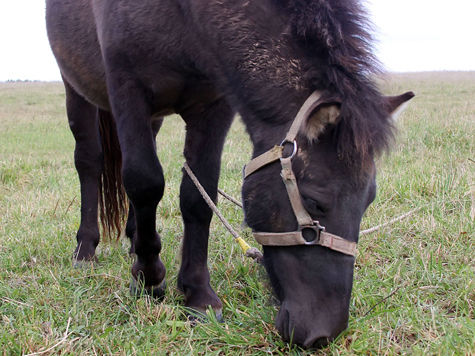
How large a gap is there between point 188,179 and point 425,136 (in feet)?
14.5

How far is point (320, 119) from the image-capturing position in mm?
1785

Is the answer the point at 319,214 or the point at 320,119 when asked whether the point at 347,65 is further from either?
the point at 319,214

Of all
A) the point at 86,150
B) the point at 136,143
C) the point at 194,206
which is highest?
the point at 136,143

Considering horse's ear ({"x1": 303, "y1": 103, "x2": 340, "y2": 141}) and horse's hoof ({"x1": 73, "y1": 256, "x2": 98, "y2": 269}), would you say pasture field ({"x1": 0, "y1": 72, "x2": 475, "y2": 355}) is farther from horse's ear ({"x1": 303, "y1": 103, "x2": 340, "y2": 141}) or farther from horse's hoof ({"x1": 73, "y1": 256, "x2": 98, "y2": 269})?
horse's ear ({"x1": 303, "y1": 103, "x2": 340, "y2": 141})

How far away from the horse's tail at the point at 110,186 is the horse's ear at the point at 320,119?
2.29 meters

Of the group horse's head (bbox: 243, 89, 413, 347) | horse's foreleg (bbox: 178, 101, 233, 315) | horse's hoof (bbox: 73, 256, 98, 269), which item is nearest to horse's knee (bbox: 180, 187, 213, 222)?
horse's foreleg (bbox: 178, 101, 233, 315)

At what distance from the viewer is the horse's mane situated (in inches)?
68.4

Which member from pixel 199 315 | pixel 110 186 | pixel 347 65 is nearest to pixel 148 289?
pixel 199 315

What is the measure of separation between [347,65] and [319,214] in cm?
59

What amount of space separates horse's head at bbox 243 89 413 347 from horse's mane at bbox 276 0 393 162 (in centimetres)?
2

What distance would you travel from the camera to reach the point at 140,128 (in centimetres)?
242

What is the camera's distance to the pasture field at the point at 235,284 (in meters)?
1.97

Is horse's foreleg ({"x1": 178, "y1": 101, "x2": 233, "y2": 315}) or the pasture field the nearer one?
the pasture field

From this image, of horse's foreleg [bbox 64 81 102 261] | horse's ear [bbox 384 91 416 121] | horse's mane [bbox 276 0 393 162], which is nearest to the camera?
horse's mane [bbox 276 0 393 162]
